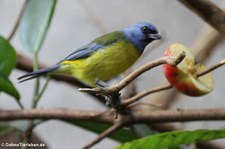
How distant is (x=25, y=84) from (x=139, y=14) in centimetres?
58

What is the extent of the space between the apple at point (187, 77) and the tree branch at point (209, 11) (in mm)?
107

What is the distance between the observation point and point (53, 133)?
7.25ft

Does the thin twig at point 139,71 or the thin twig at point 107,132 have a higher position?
the thin twig at point 139,71

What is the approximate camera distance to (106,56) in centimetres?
110

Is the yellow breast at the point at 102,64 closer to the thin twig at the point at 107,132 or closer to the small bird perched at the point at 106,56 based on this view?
the small bird perched at the point at 106,56

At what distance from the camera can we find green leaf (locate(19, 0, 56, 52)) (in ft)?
3.67

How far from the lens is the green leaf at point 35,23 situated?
1.12m

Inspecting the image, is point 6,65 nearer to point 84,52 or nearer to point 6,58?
point 6,58

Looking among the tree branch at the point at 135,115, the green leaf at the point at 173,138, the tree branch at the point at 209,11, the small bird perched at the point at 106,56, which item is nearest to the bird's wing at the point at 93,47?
the small bird perched at the point at 106,56

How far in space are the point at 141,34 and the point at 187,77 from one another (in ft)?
1.27

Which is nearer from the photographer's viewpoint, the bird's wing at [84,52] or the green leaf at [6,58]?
the green leaf at [6,58]

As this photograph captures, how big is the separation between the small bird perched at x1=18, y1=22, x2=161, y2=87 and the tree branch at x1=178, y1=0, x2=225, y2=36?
21cm

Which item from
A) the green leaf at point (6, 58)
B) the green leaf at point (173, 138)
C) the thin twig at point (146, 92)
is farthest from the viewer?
the green leaf at point (6, 58)

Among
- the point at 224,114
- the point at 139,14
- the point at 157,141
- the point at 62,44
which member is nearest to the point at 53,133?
the point at 62,44
